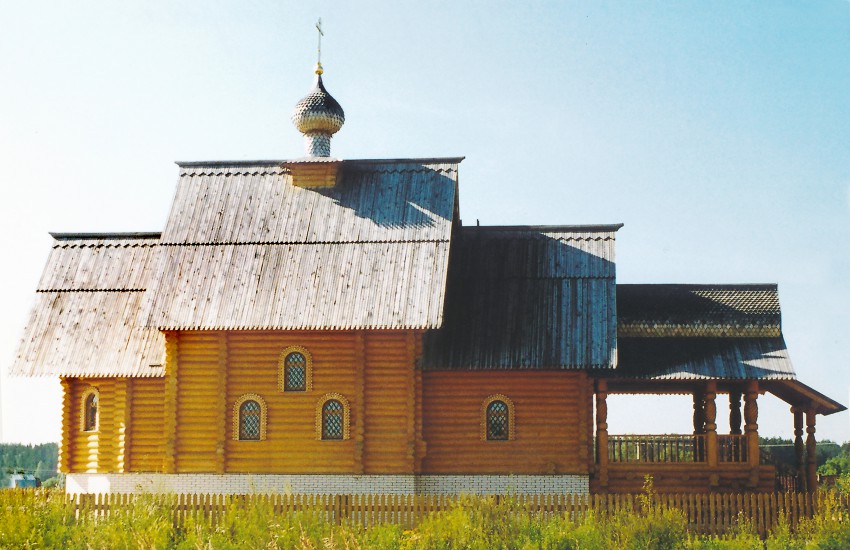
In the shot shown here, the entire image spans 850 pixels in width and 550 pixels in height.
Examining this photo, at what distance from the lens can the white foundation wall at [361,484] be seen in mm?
22453

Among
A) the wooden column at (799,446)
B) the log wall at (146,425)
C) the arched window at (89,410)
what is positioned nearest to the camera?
the log wall at (146,425)

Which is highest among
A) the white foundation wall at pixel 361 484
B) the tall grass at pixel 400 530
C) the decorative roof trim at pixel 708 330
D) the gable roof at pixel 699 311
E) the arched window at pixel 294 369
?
the gable roof at pixel 699 311

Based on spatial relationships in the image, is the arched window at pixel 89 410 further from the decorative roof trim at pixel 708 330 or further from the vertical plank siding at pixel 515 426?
the decorative roof trim at pixel 708 330

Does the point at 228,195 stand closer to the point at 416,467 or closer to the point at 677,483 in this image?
the point at 416,467

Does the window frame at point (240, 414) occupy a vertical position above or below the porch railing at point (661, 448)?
above

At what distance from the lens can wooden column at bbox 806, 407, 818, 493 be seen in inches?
913

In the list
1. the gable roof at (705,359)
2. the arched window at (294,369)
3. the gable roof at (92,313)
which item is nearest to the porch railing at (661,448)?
the gable roof at (705,359)

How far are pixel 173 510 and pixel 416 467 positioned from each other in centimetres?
583

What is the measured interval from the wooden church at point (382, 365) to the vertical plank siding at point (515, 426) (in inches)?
1.2

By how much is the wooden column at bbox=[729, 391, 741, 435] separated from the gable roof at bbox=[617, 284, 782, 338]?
184 cm

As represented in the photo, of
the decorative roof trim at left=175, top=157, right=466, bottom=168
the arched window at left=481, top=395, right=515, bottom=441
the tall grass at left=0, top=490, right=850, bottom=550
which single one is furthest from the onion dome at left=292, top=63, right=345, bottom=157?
the tall grass at left=0, top=490, right=850, bottom=550

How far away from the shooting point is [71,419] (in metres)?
24.3

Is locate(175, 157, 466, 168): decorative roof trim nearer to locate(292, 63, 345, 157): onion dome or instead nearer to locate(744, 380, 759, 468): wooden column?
locate(292, 63, 345, 157): onion dome

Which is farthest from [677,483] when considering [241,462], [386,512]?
[241,462]
